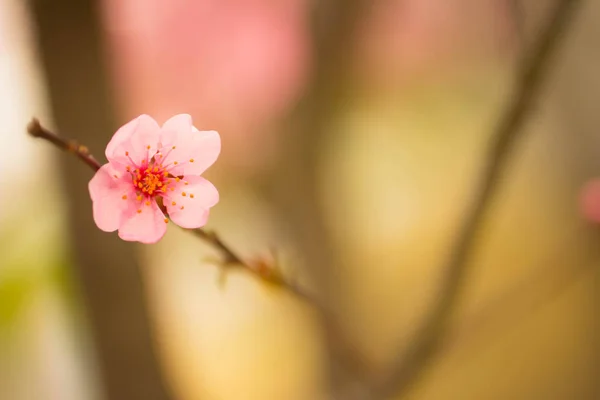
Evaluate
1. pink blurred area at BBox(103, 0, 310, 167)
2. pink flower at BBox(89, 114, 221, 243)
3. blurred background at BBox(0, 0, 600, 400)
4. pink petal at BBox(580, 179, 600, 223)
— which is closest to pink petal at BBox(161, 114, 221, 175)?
pink flower at BBox(89, 114, 221, 243)

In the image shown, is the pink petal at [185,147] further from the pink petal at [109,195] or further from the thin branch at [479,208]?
the thin branch at [479,208]

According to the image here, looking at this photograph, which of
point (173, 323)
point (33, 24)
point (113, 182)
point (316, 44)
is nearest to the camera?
point (113, 182)

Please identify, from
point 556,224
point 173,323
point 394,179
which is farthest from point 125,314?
point 556,224

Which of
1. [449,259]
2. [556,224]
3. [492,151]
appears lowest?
[556,224]

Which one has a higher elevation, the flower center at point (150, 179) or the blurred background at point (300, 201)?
the flower center at point (150, 179)

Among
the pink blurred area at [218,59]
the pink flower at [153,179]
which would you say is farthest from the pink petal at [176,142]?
the pink blurred area at [218,59]

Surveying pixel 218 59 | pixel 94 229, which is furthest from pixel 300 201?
pixel 94 229

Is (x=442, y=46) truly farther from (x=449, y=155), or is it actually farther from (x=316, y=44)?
(x=316, y=44)

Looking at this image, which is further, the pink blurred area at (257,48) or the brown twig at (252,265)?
the pink blurred area at (257,48)
